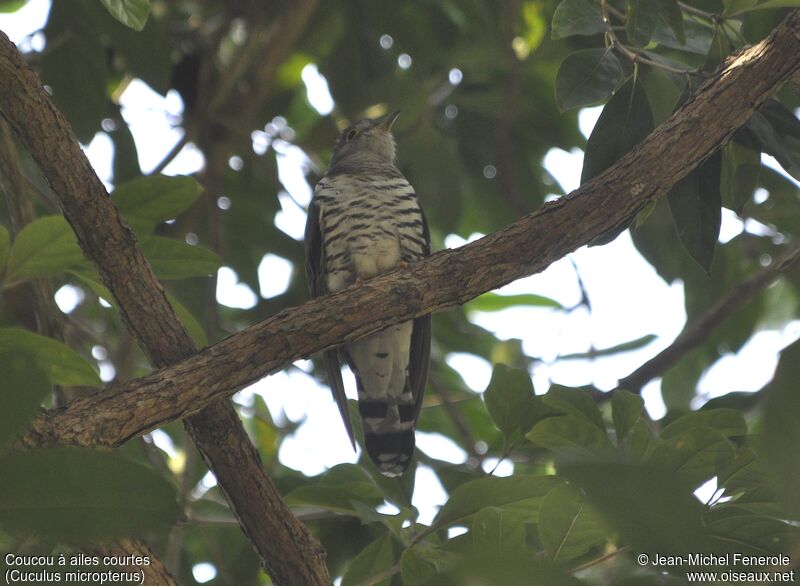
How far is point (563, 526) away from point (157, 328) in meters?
1.43

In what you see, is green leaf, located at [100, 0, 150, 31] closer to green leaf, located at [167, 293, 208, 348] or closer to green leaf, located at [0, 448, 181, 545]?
green leaf, located at [167, 293, 208, 348]

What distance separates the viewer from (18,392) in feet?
4.39

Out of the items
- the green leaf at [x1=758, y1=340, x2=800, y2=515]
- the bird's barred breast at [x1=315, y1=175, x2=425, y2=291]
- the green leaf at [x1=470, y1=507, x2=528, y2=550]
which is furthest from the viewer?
the bird's barred breast at [x1=315, y1=175, x2=425, y2=291]

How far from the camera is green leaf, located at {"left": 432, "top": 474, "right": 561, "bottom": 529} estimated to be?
255 centimetres

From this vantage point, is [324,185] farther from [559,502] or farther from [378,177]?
[559,502]

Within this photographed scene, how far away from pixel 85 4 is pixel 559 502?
3569 millimetres

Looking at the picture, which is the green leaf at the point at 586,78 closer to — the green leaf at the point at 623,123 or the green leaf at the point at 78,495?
the green leaf at the point at 623,123

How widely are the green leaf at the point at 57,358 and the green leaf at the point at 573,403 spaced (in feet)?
4.77

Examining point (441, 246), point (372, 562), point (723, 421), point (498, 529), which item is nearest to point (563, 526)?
point (498, 529)

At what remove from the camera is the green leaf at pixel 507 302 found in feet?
18.9

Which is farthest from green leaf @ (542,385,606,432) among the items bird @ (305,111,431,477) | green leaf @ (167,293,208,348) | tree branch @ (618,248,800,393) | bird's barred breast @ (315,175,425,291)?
bird's barred breast @ (315,175,425,291)

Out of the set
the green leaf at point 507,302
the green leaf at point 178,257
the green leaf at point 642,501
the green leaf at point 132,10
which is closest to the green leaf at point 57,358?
the green leaf at point 178,257

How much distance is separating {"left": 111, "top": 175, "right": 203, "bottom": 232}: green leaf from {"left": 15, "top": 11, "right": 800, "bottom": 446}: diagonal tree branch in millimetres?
652

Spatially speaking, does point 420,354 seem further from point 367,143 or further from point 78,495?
point 78,495
